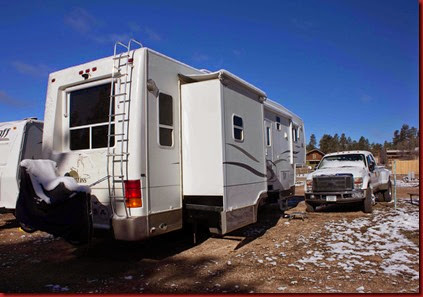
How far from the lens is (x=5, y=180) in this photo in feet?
30.6

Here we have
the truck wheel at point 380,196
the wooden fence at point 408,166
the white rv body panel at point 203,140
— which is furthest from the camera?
the wooden fence at point 408,166

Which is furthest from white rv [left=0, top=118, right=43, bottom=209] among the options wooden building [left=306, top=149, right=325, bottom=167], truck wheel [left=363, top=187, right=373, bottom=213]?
wooden building [left=306, top=149, right=325, bottom=167]

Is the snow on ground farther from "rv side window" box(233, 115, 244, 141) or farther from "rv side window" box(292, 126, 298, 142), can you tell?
"rv side window" box(292, 126, 298, 142)

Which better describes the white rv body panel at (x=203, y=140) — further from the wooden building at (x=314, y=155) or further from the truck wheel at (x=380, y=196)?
the wooden building at (x=314, y=155)

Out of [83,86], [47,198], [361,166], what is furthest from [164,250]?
[361,166]

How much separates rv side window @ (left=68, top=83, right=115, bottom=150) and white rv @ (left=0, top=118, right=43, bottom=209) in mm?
3987

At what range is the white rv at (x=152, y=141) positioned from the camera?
5.35 m

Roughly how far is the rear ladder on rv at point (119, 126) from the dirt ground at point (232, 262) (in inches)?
44.7

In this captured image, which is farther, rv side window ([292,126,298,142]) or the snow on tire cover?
rv side window ([292,126,298,142])

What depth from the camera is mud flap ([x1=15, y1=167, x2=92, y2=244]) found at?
516cm

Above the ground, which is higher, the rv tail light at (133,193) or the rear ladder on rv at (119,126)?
the rear ladder on rv at (119,126)

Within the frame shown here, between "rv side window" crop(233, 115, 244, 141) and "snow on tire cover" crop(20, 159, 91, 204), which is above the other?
"rv side window" crop(233, 115, 244, 141)

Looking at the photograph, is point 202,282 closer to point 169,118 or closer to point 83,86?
point 169,118

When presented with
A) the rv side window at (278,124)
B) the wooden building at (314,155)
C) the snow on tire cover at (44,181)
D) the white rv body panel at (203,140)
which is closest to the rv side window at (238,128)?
the white rv body panel at (203,140)
